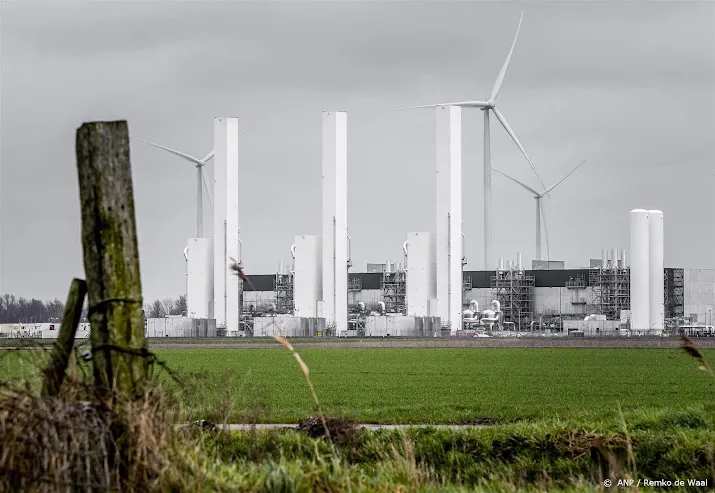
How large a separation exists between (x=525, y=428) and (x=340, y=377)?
912 inches

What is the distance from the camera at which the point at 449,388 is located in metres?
31.0

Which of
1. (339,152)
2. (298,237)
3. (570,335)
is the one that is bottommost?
(570,335)

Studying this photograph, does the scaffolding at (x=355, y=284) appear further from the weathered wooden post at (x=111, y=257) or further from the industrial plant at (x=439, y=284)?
the weathered wooden post at (x=111, y=257)

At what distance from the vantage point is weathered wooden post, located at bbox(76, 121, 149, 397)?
25.1ft

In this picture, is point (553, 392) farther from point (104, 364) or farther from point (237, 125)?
point (237, 125)

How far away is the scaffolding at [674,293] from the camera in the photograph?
313ft

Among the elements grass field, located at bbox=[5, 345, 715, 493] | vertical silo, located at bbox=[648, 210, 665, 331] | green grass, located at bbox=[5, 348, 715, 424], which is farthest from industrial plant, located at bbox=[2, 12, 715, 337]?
grass field, located at bbox=[5, 345, 715, 493]

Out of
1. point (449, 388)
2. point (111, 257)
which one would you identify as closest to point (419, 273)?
point (449, 388)

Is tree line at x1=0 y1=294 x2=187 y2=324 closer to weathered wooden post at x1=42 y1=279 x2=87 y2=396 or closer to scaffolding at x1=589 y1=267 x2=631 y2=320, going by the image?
scaffolding at x1=589 y1=267 x2=631 y2=320

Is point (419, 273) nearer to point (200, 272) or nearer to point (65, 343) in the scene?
point (200, 272)

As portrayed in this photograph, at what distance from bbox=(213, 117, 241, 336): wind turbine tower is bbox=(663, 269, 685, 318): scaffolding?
36.1m

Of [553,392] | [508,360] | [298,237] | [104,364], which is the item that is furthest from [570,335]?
[104,364]

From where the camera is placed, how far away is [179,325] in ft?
318

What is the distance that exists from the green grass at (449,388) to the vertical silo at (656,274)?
33501 millimetres
